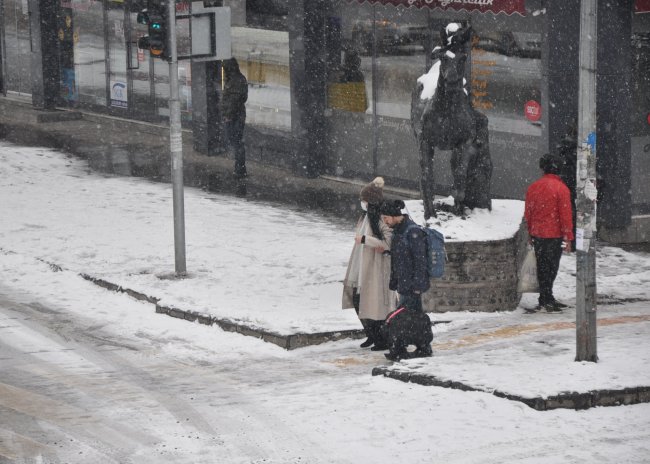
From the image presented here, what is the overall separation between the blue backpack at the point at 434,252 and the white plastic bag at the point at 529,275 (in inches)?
97.3

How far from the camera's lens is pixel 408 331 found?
466 inches

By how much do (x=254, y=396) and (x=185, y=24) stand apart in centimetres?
1654

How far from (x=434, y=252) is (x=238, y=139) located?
1139 centimetres

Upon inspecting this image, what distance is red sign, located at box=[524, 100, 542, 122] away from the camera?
18.7m

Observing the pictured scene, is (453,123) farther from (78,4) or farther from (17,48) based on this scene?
(17,48)

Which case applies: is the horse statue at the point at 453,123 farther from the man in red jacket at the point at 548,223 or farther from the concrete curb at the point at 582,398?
the concrete curb at the point at 582,398

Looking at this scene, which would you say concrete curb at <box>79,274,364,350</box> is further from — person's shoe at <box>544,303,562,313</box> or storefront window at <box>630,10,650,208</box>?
storefront window at <box>630,10,650,208</box>

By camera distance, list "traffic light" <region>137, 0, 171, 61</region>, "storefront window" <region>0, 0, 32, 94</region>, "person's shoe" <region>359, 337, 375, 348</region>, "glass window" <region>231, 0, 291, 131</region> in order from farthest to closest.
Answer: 1. "storefront window" <region>0, 0, 32, 94</region>
2. "glass window" <region>231, 0, 291, 131</region>
3. "traffic light" <region>137, 0, 171, 61</region>
4. "person's shoe" <region>359, 337, 375, 348</region>

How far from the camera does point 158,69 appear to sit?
95.7 ft

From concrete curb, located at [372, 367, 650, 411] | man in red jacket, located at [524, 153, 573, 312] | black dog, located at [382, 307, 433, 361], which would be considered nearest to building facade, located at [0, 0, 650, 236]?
man in red jacket, located at [524, 153, 573, 312]

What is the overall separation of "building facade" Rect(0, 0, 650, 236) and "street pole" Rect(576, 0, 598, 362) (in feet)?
22.5

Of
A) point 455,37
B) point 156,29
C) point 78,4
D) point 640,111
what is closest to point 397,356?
point 455,37

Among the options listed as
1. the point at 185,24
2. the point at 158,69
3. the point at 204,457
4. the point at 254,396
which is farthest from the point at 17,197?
the point at 204,457

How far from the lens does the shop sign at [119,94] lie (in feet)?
100
